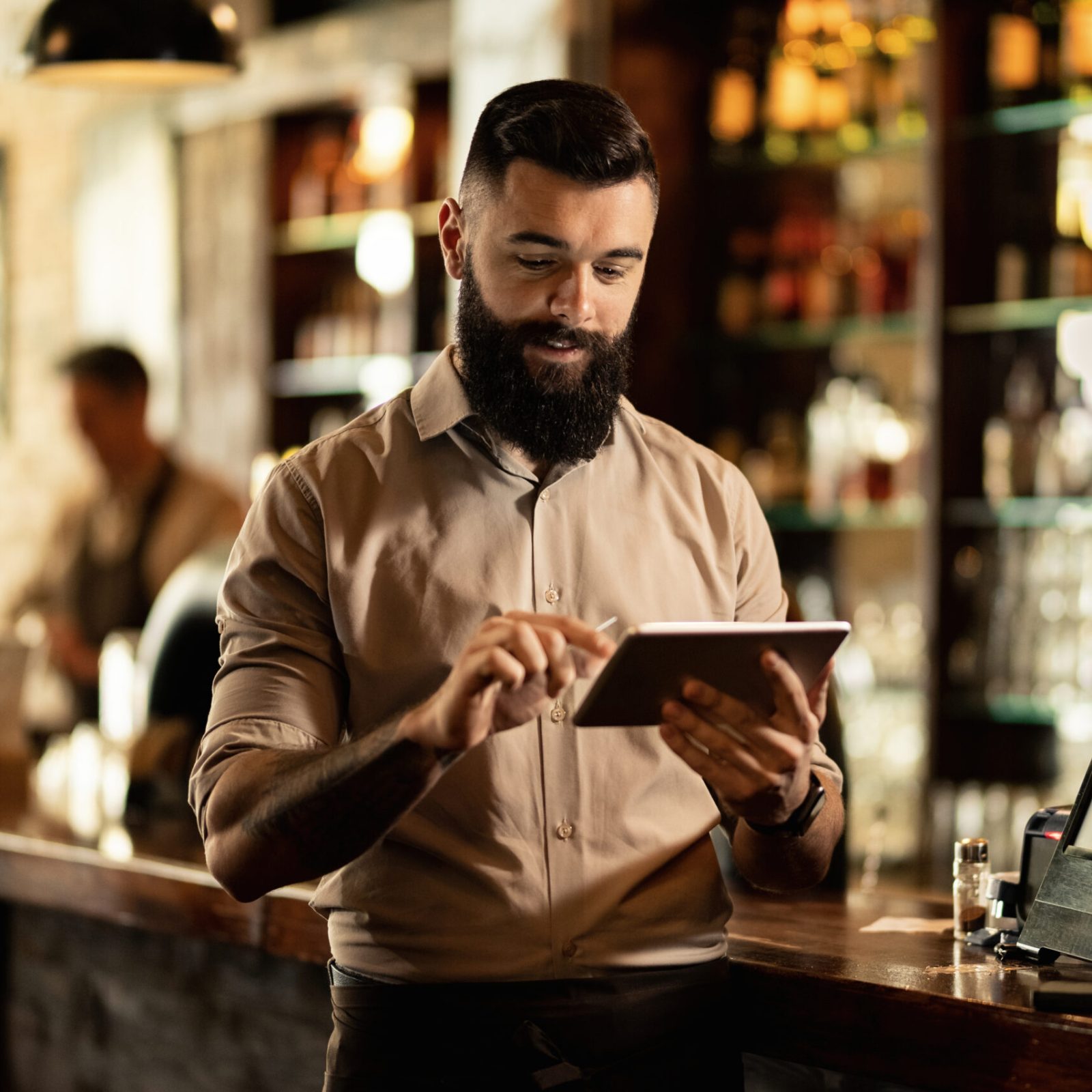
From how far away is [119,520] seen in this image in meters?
4.62

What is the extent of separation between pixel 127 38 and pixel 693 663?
208 centimetres

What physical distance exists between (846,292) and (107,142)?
3.14m

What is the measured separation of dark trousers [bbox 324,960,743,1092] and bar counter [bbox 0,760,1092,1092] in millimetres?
140

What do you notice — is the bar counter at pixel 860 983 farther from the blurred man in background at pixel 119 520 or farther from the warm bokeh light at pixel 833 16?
the warm bokeh light at pixel 833 16

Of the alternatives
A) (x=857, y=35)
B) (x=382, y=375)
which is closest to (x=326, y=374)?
(x=382, y=375)

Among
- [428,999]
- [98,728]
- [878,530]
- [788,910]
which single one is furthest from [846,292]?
[428,999]

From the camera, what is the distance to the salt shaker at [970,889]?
A: 1847mm

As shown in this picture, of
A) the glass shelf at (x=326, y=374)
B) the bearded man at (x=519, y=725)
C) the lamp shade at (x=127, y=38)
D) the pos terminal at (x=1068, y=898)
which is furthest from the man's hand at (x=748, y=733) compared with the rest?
the glass shelf at (x=326, y=374)

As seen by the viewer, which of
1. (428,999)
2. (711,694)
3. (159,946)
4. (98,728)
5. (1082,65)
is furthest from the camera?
(98,728)

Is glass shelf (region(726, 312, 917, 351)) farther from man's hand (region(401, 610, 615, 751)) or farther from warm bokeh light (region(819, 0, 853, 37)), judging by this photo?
man's hand (region(401, 610, 615, 751))

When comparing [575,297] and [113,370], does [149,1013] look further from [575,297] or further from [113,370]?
[113,370]

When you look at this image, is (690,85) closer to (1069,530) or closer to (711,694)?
(1069,530)

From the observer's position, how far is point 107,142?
6.09 meters

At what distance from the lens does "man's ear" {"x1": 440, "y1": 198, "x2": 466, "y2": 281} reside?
1692mm
